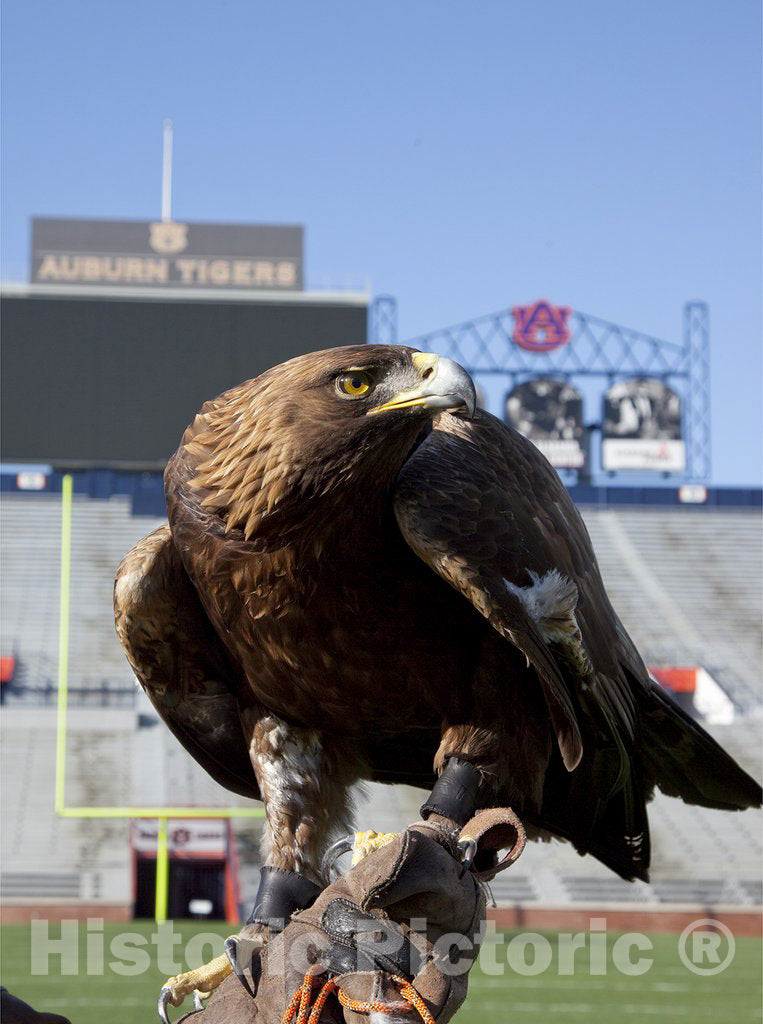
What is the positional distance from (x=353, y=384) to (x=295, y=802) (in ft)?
2.99

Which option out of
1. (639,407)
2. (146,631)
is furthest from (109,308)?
(146,631)

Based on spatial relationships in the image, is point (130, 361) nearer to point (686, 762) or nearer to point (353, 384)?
point (686, 762)

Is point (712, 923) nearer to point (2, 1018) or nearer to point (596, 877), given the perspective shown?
point (596, 877)

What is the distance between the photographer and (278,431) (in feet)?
7.88

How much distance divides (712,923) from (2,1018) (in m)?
15.2

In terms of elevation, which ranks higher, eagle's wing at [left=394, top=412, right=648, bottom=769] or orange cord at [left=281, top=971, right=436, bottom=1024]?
eagle's wing at [left=394, top=412, right=648, bottom=769]

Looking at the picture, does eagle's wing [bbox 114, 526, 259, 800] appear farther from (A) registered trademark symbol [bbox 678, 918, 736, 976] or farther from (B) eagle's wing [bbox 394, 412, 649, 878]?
(A) registered trademark symbol [bbox 678, 918, 736, 976]

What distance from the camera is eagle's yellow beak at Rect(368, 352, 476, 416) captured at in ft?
7.63

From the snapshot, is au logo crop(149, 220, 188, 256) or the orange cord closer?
the orange cord

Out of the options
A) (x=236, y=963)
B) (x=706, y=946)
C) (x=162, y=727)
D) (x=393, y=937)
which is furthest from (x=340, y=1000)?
(x=162, y=727)

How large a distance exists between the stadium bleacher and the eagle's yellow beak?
1155 cm

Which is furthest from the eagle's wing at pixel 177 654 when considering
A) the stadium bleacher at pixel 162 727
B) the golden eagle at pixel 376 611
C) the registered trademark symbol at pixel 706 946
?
the registered trademark symbol at pixel 706 946

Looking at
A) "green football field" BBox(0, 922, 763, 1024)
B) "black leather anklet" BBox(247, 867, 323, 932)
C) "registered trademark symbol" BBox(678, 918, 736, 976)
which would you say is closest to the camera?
"black leather anklet" BBox(247, 867, 323, 932)

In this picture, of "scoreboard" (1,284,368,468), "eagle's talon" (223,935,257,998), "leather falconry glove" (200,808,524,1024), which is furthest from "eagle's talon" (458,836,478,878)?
"scoreboard" (1,284,368,468)
